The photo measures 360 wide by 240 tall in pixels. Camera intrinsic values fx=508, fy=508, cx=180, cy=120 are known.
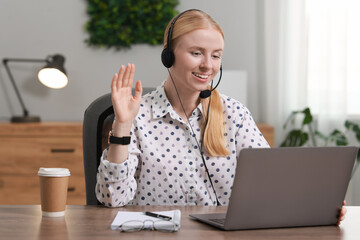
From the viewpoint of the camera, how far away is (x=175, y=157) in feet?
5.33

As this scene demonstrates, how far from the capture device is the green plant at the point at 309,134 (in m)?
3.33

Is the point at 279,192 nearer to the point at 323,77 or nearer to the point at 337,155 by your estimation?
the point at 337,155

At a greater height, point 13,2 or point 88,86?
point 13,2

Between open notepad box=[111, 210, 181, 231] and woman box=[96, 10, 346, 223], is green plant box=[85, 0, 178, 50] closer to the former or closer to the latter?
woman box=[96, 10, 346, 223]

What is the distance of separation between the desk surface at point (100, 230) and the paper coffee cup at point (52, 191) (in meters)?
0.02

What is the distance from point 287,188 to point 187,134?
1.94 feet

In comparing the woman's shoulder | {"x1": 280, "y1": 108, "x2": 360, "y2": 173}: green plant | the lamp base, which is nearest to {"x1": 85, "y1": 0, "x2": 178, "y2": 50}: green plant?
the lamp base

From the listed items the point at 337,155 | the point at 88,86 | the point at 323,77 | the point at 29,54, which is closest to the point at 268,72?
the point at 323,77

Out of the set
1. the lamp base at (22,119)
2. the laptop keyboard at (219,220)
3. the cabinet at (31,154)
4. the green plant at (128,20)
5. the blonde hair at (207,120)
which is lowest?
the cabinet at (31,154)

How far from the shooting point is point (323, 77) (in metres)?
3.51

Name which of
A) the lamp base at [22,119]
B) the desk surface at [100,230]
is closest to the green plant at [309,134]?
the lamp base at [22,119]

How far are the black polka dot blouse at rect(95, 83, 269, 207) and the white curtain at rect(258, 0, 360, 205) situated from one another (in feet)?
6.36

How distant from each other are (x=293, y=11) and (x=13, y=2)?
197cm

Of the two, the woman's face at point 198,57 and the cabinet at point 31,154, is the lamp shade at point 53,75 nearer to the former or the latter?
the cabinet at point 31,154
